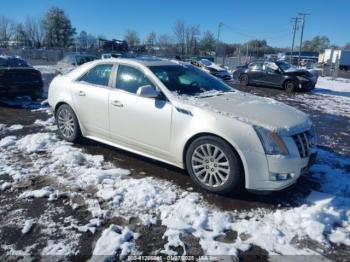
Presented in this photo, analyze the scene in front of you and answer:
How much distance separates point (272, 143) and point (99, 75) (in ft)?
10.2

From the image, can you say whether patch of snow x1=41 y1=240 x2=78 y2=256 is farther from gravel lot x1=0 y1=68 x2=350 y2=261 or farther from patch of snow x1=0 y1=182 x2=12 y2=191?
patch of snow x1=0 y1=182 x2=12 y2=191

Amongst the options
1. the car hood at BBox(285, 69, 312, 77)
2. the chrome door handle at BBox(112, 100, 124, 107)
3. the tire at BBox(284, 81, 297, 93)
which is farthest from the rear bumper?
the car hood at BBox(285, 69, 312, 77)

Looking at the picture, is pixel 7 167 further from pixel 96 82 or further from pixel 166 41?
pixel 166 41

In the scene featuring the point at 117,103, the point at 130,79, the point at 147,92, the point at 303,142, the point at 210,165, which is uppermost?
the point at 130,79

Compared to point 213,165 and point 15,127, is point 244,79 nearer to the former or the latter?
point 15,127

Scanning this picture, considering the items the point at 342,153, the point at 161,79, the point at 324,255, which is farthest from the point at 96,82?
the point at 342,153

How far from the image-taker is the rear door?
17.1 ft

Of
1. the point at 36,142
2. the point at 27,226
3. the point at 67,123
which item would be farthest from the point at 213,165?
the point at 36,142

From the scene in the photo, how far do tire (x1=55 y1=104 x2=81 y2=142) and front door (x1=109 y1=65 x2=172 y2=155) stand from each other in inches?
39.0

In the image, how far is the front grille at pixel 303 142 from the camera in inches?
154

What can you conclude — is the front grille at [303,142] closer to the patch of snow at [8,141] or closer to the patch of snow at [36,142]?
the patch of snow at [36,142]

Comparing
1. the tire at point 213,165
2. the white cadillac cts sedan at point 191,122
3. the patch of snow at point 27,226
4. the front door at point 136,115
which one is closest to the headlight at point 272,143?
the white cadillac cts sedan at point 191,122

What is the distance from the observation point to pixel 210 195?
13.6ft

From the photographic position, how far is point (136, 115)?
15.5ft
